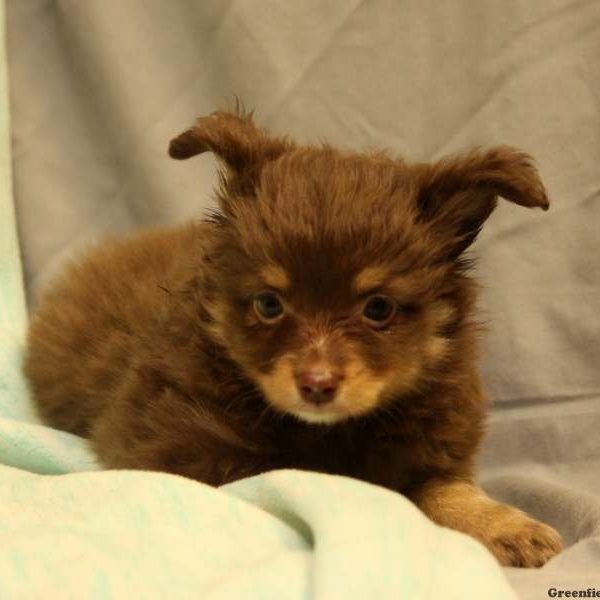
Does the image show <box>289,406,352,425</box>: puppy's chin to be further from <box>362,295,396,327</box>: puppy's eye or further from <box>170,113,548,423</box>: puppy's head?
<box>362,295,396,327</box>: puppy's eye

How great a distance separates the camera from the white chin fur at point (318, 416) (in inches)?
86.8

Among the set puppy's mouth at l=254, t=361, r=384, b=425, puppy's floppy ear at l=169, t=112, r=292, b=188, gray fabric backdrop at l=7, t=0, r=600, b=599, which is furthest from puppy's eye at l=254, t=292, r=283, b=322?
gray fabric backdrop at l=7, t=0, r=600, b=599

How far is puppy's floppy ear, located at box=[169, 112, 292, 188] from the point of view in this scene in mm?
2408

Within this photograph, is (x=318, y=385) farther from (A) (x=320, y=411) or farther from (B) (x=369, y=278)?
(B) (x=369, y=278)

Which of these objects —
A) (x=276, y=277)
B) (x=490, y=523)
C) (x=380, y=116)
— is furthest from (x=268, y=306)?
(x=380, y=116)

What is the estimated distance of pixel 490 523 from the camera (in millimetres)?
2334

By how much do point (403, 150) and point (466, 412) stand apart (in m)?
1.30

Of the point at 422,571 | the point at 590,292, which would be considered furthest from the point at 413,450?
the point at 590,292

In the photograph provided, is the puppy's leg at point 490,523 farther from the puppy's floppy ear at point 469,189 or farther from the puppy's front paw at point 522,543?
the puppy's floppy ear at point 469,189

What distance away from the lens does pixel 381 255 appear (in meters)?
2.21

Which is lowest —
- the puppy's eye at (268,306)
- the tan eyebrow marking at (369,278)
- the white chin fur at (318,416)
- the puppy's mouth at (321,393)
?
the white chin fur at (318,416)

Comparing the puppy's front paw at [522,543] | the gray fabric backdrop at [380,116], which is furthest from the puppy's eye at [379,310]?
the gray fabric backdrop at [380,116]

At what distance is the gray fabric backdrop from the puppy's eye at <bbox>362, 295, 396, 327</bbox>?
3.08 ft

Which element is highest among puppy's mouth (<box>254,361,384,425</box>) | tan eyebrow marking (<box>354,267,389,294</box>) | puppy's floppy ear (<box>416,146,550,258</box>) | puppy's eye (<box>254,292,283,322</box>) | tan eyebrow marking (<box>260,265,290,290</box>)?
puppy's floppy ear (<box>416,146,550,258</box>)
